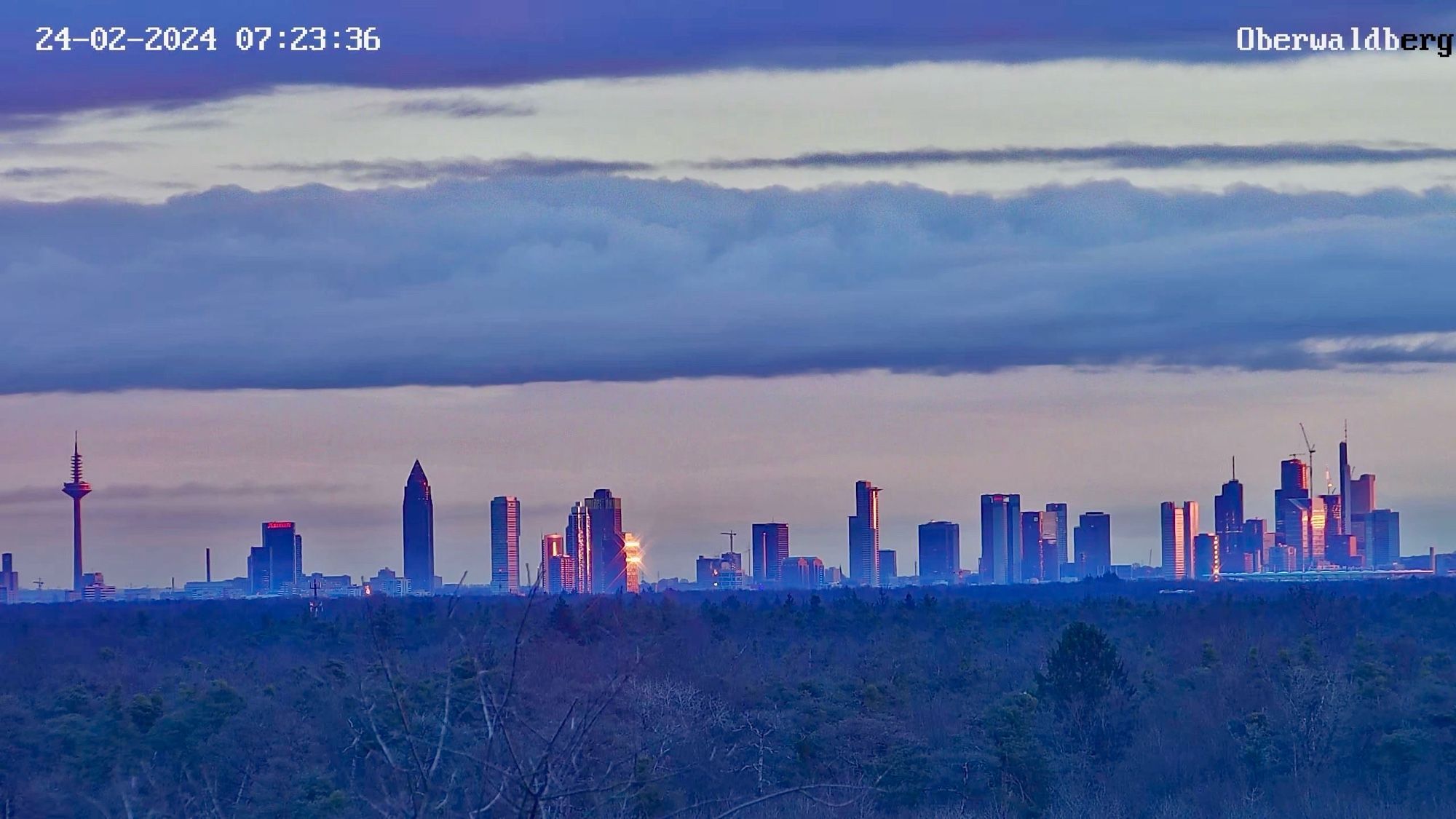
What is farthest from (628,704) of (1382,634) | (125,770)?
(1382,634)

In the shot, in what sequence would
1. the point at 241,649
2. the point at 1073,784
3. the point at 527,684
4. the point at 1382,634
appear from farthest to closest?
the point at 241,649 → the point at 1382,634 → the point at 527,684 → the point at 1073,784

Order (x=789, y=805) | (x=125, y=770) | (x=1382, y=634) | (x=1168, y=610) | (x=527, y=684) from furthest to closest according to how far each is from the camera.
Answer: (x=1168, y=610)
(x=1382, y=634)
(x=527, y=684)
(x=125, y=770)
(x=789, y=805)

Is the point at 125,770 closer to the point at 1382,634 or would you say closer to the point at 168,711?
the point at 168,711

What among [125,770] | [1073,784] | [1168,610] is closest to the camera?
[125,770]

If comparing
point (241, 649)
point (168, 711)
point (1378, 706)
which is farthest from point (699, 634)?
point (1378, 706)

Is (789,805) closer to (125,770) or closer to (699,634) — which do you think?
(125,770)

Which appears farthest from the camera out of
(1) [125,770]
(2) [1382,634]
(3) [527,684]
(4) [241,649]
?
(4) [241,649]

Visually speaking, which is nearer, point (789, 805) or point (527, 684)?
point (789, 805)

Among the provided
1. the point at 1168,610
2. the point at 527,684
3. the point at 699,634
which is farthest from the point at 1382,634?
the point at 527,684

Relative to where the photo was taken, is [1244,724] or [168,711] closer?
[1244,724]
